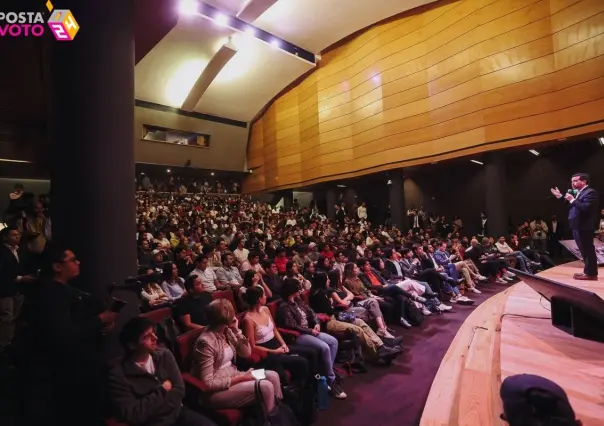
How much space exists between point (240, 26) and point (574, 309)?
11765mm

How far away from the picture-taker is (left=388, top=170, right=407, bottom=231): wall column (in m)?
10.7

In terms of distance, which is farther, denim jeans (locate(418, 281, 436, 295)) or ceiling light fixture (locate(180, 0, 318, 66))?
ceiling light fixture (locate(180, 0, 318, 66))

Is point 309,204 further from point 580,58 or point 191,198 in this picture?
point 580,58

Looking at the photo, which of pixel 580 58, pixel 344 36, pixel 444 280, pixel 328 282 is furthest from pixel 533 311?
pixel 344 36

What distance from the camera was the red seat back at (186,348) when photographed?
7.46 feet

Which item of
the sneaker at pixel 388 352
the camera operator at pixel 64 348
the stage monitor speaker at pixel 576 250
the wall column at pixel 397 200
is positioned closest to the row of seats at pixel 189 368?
the camera operator at pixel 64 348

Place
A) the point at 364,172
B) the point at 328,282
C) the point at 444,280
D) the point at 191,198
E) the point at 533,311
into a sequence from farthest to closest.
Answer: the point at 191,198, the point at 364,172, the point at 444,280, the point at 328,282, the point at 533,311

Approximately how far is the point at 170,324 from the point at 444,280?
4.70 m

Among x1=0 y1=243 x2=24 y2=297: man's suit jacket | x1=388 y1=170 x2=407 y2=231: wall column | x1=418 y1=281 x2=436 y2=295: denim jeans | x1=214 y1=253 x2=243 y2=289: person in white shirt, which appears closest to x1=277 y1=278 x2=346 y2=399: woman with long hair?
x1=214 y1=253 x2=243 y2=289: person in white shirt

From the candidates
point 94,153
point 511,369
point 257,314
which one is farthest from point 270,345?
point 94,153

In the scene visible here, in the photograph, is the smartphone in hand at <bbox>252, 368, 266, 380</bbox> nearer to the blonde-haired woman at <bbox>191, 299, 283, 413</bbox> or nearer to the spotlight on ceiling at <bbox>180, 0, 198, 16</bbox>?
the blonde-haired woman at <bbox>191, 299, 283, 413</bbox>

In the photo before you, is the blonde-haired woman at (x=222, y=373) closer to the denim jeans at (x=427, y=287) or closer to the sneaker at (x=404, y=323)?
the sneaker at (x=404, y=323)

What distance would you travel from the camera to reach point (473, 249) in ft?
Result: 23.5

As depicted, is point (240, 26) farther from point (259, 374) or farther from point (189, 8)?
point (259, 374)
